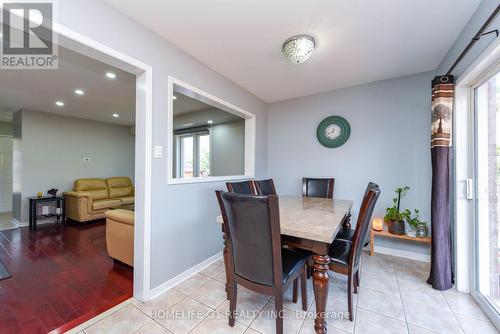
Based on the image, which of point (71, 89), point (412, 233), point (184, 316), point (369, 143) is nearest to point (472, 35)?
point (369, 143)

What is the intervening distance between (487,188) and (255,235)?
2.07m

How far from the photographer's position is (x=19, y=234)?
3.58 m

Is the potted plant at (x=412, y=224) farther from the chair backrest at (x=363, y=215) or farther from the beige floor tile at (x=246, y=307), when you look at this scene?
the beige floor tile at (x=246, y=307)

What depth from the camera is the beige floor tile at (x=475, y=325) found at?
1.42 m

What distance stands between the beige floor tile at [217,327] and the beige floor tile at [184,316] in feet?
0.15

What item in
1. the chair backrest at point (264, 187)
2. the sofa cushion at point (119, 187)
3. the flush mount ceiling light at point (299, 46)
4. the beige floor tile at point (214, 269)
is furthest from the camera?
the sofa cushion at point (119, 187)

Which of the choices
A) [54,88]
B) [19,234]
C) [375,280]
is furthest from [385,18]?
[19,234]

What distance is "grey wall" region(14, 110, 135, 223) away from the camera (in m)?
4.18

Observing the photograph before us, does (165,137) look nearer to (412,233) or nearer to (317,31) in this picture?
(317,31)

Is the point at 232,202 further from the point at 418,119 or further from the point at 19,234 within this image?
the point at 19,234

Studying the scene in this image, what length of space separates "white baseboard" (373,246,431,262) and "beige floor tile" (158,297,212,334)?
2.44 metres

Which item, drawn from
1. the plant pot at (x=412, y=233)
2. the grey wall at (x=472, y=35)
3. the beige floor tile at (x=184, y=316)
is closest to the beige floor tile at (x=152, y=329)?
the beige floor tile at (x=184, y=316)

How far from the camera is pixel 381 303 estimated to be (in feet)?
5.66

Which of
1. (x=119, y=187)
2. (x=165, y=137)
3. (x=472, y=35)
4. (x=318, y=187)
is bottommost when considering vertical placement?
(x=119, y=187)
